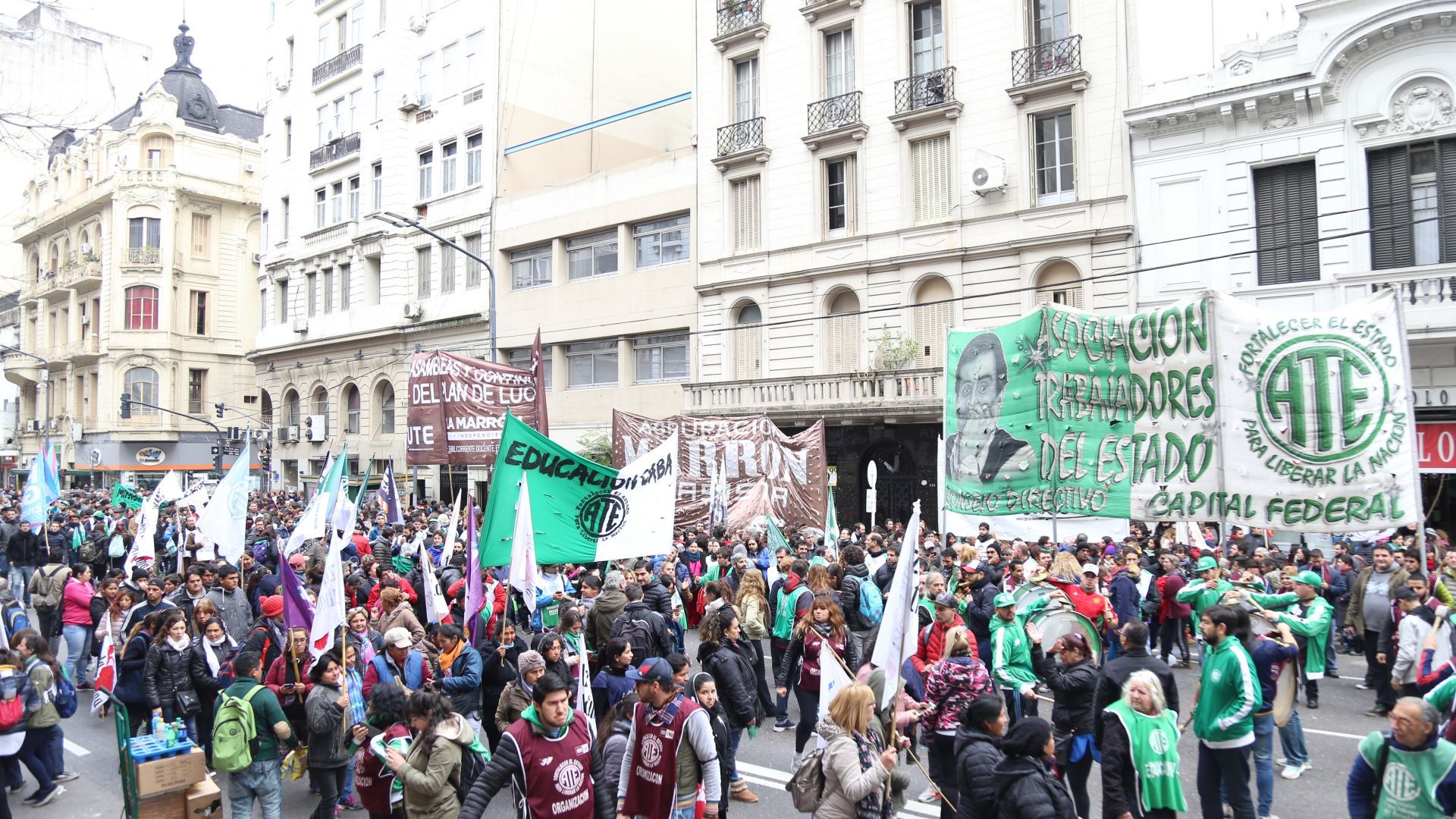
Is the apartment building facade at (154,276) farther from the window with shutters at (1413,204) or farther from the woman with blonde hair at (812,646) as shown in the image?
the woman with blonde hair at (812,646)

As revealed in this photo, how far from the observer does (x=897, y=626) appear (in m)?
6.54

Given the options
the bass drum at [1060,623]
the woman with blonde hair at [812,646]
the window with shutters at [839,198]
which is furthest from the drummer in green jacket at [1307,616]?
the window with shutters at [839,198]

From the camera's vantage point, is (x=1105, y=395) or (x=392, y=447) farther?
(x=392, y=447)

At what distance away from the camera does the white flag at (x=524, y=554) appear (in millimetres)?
8820

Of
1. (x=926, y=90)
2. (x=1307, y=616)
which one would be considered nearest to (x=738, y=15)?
(x=926, y=90)

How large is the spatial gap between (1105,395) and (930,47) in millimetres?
17388

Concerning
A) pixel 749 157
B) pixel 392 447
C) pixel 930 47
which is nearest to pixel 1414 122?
pixel 930 47

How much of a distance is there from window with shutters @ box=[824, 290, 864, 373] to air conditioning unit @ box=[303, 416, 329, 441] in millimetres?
24809

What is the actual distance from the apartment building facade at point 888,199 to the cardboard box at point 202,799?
18542 millimetres

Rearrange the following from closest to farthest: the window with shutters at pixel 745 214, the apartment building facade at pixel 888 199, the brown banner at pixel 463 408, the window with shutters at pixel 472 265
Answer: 1. the brown banner at pixel 463 408
2. the apartment building facade at pixel 888 199
3. the window with shutters at pixel 745 214
4. the window with shutters at pixel 472 265

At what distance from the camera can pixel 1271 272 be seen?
2083 centimetres

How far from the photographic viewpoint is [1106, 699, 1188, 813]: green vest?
6.05m

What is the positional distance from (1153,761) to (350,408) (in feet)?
133

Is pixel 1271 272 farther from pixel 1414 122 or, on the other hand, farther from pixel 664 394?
pixel 664 394
